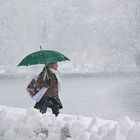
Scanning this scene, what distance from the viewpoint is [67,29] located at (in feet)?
211

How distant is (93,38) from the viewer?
65.8 metres

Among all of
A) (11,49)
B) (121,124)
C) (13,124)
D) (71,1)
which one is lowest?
(11,49)

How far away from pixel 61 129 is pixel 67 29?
57463 millimetres

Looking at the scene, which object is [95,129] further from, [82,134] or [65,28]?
[65,28]

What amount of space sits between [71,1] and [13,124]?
2275 inches

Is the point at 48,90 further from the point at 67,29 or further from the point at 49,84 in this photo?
the point at 67,29

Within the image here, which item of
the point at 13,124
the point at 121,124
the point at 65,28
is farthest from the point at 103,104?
the point at 65,28

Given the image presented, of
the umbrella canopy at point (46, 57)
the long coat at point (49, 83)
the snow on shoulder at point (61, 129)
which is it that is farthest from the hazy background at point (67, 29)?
the snow on shoulder at point (61, 129)

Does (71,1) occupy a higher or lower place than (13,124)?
lower

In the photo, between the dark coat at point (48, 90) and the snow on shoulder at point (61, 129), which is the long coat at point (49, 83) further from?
the snow on shoulder at point (61, 129)

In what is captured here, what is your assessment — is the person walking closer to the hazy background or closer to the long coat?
the long coat

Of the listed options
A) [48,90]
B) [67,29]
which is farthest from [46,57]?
[67,29]

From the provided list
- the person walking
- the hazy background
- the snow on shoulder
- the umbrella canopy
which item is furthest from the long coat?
the hazy background

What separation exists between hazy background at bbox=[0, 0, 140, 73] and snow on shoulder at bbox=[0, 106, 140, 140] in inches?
2041
